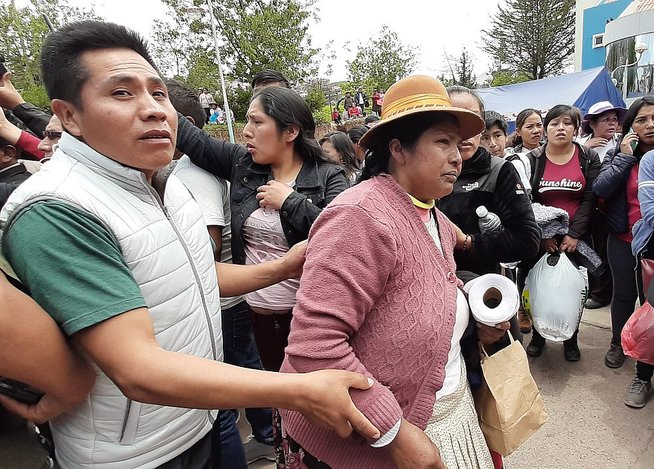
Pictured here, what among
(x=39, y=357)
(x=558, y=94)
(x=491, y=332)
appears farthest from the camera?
(x=558, y=94)

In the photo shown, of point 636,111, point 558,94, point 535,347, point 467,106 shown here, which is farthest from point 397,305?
point 558,94

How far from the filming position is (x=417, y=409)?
130cm

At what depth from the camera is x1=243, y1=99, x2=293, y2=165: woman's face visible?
219 centimetres

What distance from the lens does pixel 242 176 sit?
2.28 meters

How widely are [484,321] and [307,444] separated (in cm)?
67

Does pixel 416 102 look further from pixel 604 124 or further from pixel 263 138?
pixel 604 124

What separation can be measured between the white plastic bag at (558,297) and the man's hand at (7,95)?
3.73 metres

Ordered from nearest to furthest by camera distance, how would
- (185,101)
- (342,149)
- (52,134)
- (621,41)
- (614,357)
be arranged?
1. (52,134)
2. (185,101)
3. (614,357)
4. (342,149)
5. (621,41)

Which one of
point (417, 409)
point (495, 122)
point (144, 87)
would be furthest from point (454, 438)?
point (495, 122)

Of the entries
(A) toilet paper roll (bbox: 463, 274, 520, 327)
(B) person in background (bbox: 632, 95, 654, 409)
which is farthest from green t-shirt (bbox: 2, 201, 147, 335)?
(B) person in background (bbox: 632, 95, 654, 409)

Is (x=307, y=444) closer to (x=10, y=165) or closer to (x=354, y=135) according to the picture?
(x=10, y=165)

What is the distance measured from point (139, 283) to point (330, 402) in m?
0.54

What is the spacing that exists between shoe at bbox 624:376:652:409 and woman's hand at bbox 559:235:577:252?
94 cm

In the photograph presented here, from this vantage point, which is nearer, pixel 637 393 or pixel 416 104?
pixel 416 104
